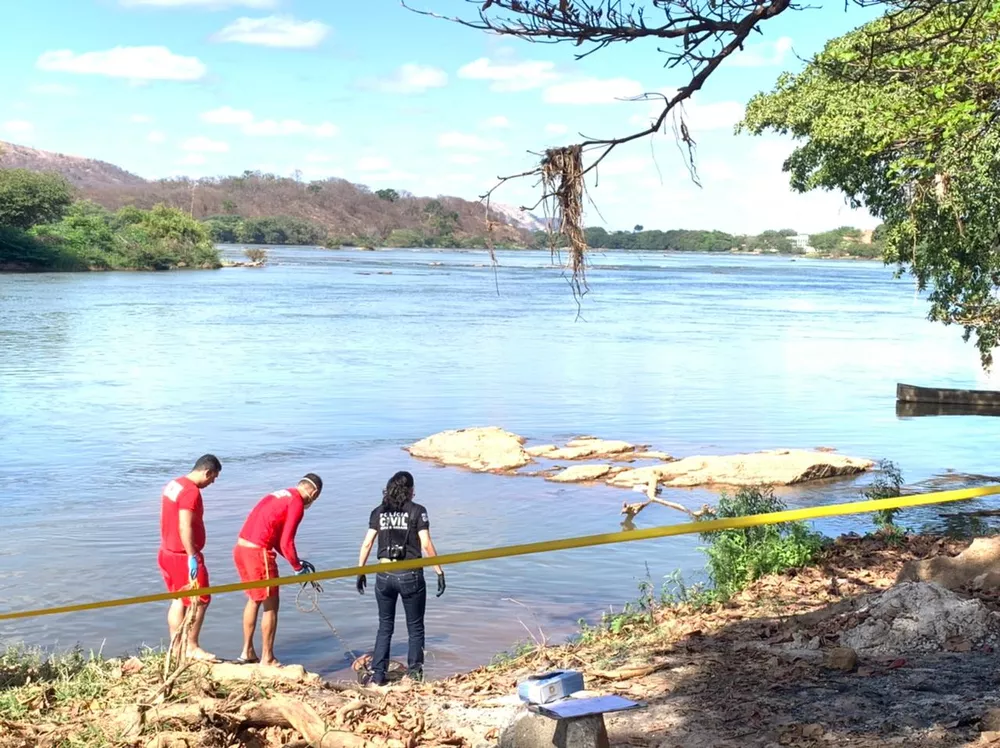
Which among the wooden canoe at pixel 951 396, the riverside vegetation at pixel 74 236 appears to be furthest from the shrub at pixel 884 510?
the riverside vegetation at pixel 74 236

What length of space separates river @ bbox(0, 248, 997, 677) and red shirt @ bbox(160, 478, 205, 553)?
1724 mm

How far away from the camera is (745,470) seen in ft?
58.0

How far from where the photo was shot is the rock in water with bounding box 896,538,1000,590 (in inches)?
324

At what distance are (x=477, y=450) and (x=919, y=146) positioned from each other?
34.6 ft

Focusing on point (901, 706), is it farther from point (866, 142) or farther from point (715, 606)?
point (866, 142)

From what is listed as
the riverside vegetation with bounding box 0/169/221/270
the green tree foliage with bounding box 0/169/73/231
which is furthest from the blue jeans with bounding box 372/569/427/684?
the green tree foliage with bounding box 0/169/73/231

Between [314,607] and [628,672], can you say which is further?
[314,607]

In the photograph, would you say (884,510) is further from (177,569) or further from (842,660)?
(177,569)

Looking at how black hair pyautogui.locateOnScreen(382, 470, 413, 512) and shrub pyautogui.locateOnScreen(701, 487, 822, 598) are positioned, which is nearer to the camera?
black hair pyautogui.locateOnScreen(382, 470, 413, 512)

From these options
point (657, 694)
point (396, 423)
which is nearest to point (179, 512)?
point (657, 694)

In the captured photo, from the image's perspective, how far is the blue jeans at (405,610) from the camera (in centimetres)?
854

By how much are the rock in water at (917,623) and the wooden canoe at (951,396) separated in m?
21.2

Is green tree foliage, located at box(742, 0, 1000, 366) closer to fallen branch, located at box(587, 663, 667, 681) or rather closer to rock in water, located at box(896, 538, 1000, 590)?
rock in water, located at box(896, 538, 1000, 590)

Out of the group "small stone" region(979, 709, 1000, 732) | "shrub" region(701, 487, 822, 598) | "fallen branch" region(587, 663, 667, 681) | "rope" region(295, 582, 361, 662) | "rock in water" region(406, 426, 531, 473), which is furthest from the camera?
"rock in water" region(406, 426, 531, 473)
